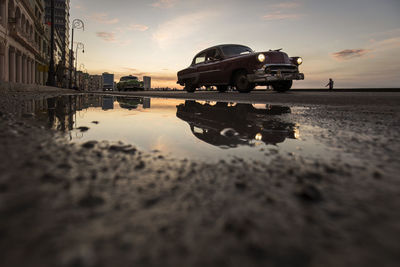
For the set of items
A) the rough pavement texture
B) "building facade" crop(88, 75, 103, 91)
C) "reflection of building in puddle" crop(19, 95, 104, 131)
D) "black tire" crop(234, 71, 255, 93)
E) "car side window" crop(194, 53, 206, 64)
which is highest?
"building facade" crop(88, 75, 103, 91)

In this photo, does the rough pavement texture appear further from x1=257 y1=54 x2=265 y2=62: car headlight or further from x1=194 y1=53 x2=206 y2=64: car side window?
x1=194 y1=53 x2=206 y2=64: car side window

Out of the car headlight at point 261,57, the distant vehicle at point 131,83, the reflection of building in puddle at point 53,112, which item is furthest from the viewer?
the distant vehicle at point 131,83

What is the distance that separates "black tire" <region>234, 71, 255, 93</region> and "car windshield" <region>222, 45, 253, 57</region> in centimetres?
107

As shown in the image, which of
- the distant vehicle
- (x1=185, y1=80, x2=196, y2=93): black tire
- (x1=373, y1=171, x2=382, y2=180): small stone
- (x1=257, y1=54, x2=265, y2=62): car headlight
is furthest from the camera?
the distant vehicle

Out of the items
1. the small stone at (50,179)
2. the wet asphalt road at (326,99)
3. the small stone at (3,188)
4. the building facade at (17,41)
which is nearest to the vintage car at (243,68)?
the wet asphalt road at (326,99)

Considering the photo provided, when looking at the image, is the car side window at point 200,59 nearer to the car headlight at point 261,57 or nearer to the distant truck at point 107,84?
the car headlight at point 261,57

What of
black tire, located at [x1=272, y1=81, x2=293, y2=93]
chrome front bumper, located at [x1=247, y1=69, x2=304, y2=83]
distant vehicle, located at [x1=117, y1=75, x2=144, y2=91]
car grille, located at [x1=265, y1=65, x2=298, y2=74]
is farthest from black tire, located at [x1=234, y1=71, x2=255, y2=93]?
distant vehicle, located at [x1=117, y1=75, x2=144, y2=91]

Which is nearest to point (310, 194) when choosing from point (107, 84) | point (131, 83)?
point (131, 83)

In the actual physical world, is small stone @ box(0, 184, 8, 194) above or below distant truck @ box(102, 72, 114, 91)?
below

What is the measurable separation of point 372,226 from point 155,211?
43cm

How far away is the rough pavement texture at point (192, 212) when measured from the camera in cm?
42

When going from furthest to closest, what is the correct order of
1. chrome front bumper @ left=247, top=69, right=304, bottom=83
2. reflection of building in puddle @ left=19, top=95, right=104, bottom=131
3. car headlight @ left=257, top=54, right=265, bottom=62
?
1. car headlight @ left=257, top=54, right=265, bottom=62
2. chrome front bumper @ left=247, top=69, right=304, bottom=83
3. reflection of building in puddle @ left=19, top=95, right=104, bottom=131

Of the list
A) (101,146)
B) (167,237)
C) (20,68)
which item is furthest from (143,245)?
(20,68)

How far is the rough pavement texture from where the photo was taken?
419 mm
